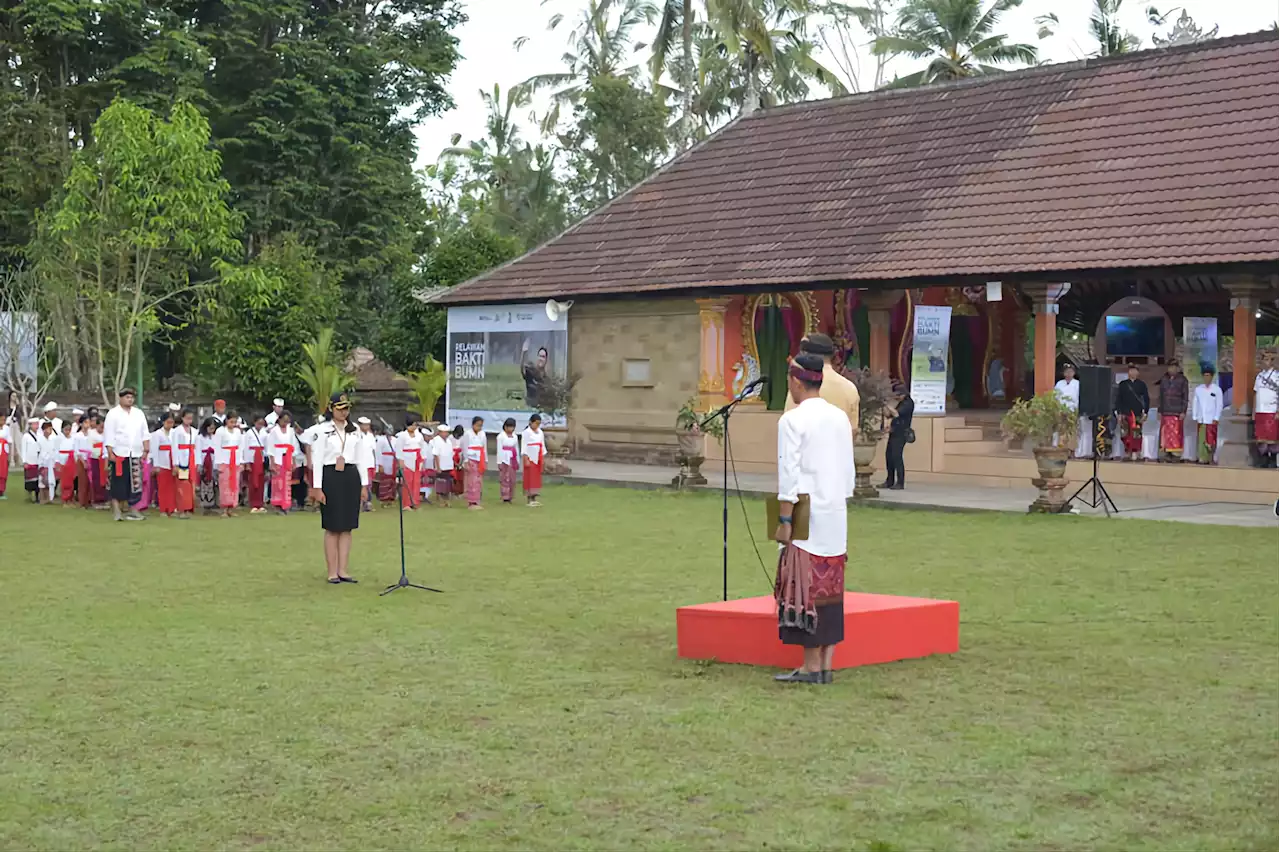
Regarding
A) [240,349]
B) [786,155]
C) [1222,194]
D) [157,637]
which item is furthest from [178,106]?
[157,637]

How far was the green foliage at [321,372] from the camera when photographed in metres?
31.5

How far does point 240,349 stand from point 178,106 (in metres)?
5.23

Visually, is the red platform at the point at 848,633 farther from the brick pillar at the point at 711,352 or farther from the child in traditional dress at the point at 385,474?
the brick pillar at the point at 711,352

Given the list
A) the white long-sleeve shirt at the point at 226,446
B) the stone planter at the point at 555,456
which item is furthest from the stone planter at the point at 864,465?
the white long-sleeve shirt at the point at 226,446

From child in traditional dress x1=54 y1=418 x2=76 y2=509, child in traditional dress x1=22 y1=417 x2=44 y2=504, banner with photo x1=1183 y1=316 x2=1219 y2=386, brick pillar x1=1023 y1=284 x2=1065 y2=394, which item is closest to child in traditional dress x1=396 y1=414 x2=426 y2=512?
child in traditional dress x1=54 y1=418 x2=76 y2=509

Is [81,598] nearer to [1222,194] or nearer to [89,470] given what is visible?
[89,470]

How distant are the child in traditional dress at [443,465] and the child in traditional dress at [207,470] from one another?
2813 mm

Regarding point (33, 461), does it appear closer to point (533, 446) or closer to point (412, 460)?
point (412, 460)

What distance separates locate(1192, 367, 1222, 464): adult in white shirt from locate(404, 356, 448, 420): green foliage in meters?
15.0

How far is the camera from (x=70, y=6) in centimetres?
3488

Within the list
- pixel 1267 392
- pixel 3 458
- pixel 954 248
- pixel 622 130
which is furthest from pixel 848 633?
pixel 622 130

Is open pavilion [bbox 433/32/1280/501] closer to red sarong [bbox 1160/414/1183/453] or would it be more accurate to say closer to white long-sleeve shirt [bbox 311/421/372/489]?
red sarong [bbox 1160/414/1183/453]

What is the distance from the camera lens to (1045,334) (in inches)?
919

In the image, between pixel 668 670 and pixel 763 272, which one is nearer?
pixel 668 670
